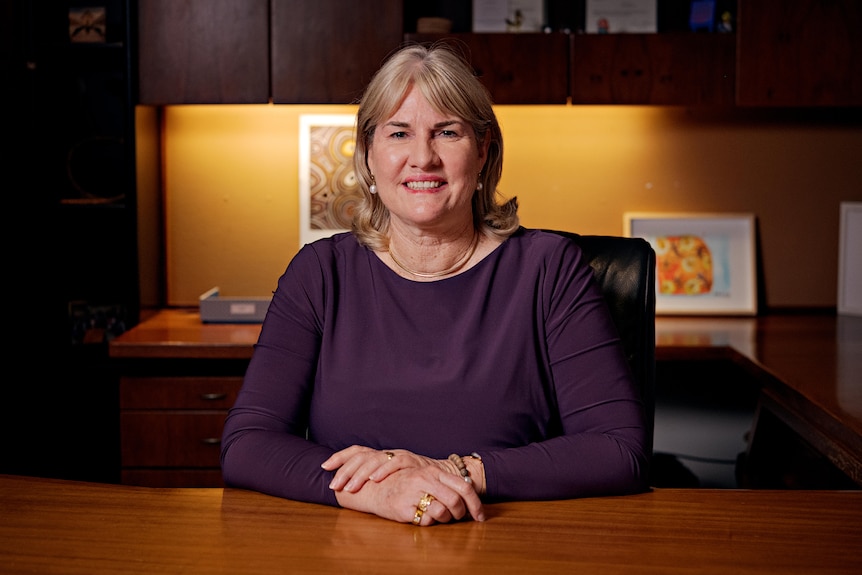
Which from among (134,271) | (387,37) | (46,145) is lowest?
(134,271)

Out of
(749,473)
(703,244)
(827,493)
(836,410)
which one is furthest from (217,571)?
(703,244)

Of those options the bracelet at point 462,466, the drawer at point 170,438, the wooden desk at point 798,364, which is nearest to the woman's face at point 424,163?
the bracelet at point 462,466

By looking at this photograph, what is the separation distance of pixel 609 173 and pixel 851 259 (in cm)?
87

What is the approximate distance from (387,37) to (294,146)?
58 cm

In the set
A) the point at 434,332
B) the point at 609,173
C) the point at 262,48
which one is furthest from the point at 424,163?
the point at 609,173

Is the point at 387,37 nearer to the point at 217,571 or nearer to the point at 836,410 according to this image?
the point at 836,410

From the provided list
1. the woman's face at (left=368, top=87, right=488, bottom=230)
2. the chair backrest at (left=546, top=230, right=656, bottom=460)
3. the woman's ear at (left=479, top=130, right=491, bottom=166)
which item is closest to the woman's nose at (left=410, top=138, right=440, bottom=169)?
the woman's face at (left=368, top=87, right=488, bottom=230)

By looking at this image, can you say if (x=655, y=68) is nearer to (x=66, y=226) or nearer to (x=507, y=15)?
(x=507, y=15)

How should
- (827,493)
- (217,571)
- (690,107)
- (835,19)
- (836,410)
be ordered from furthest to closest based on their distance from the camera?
(690,107) < (835,19) < (836,410) < (827,493) < (217,571)

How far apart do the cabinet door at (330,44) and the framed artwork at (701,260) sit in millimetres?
1062

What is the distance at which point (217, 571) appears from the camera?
1.08 meters

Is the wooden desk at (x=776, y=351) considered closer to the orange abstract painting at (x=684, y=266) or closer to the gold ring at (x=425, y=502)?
the orange abstract painting at (x=684, y=266)

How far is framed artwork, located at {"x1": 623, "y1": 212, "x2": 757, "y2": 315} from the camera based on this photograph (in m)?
3.31

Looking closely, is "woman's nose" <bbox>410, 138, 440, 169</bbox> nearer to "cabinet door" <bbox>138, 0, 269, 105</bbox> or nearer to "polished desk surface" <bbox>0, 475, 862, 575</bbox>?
"polished desk surface" <bbox>0, 475, 862, 575</bbox>
